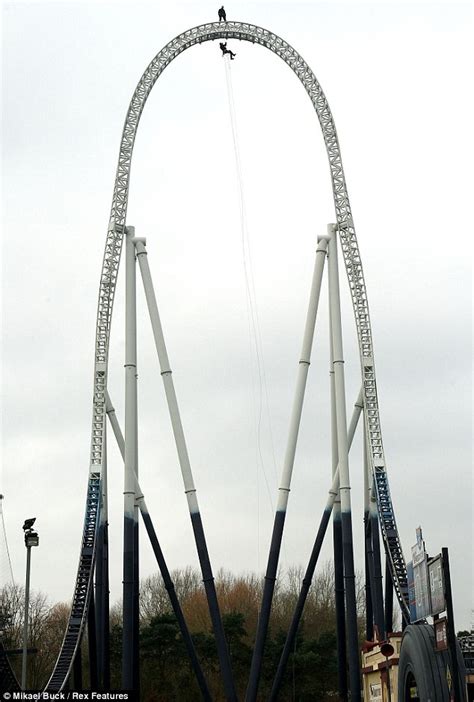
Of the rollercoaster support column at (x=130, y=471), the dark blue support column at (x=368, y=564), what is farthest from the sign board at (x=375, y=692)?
the rollercoaster support column at (x=130, y=471)

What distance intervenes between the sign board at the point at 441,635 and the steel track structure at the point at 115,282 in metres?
12.1

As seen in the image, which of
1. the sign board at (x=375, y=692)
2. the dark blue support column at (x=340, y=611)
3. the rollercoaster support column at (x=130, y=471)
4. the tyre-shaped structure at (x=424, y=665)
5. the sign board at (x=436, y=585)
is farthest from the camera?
the dark blue support column at (x=340, y=611)

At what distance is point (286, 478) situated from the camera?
30438mm

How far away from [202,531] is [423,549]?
11.0m

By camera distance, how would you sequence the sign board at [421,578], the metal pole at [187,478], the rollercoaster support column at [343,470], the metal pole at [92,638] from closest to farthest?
1. the sign board at [421,578]
2. the rollercoaster support column at [343,470]
3. the metal pole at [187,478]
4. the metal pole at [92,638]

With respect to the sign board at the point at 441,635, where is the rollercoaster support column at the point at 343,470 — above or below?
above

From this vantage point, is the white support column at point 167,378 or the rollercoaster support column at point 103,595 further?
the rollercoaster support column at point 103,595

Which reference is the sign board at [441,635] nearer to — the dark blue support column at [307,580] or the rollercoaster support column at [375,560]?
the rollercoaster support column at [375,560]

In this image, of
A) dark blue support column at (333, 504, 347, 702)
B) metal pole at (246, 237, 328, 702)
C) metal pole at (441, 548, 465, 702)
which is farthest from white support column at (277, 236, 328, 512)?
metal pole at (441, 548, 465, 702)

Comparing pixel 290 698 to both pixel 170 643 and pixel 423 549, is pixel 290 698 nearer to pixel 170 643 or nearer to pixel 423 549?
pixel 170 643

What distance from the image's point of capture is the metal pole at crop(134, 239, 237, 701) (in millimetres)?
29078

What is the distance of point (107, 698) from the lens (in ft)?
90.6

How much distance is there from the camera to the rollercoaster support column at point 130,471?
29312 millimetres

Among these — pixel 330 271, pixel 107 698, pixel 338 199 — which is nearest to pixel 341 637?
pixel 107 698
